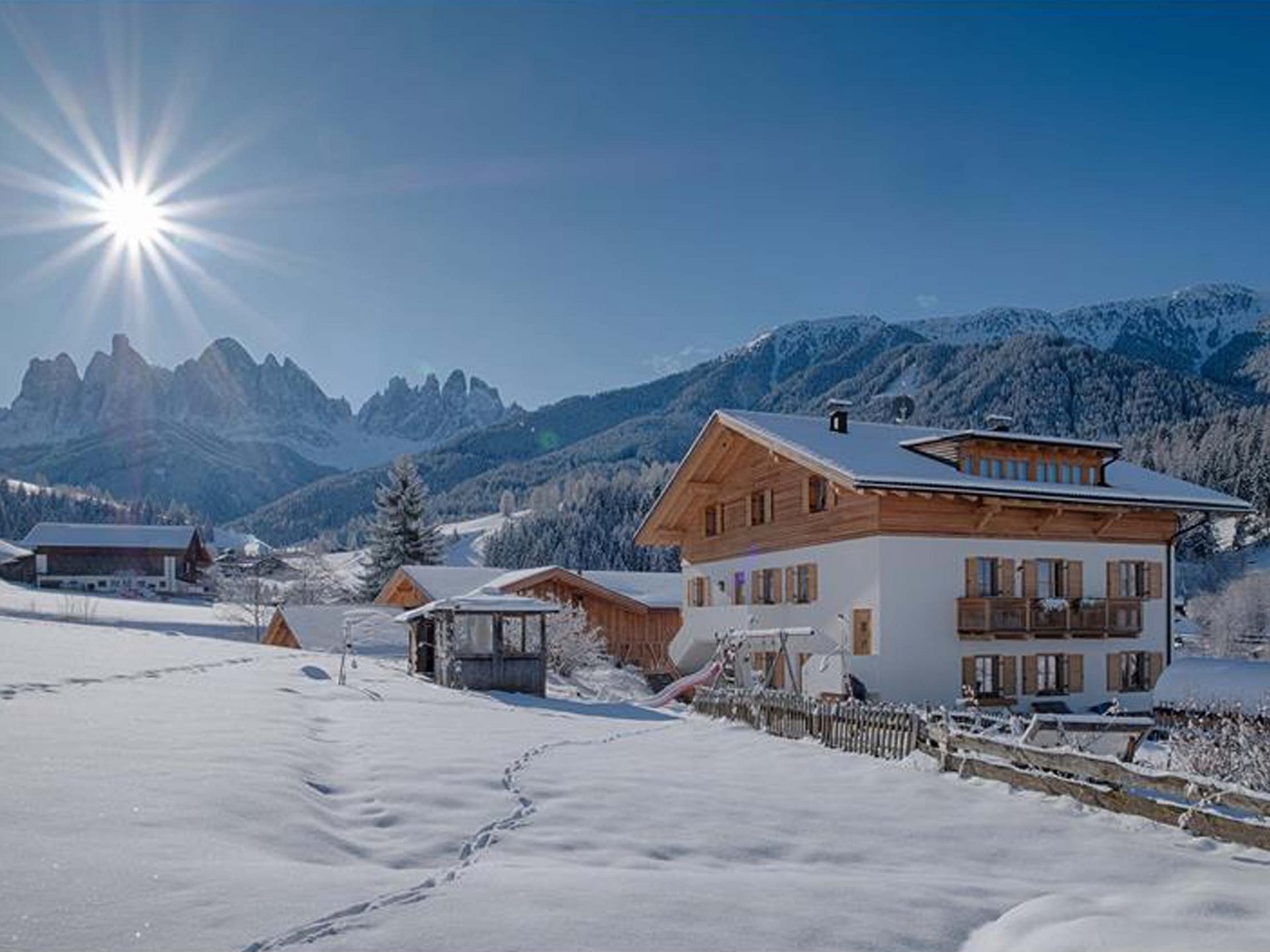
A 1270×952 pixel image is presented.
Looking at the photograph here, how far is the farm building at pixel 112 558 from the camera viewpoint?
91812 mm

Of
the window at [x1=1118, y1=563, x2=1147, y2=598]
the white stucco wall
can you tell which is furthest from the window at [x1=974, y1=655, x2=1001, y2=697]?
the window at [x1=1118, y1=563, x2=1147, y2=598]

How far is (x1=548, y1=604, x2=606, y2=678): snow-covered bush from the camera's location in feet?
115

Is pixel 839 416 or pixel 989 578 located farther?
pixel 839 416

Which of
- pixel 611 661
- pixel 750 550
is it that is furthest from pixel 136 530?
pixel 750 550

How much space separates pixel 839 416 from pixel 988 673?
28.0 ft

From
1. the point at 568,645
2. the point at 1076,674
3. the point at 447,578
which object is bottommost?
the point at 568,645

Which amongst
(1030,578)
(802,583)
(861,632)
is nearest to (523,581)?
(802,583)

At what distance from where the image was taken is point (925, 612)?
2600 centimetres

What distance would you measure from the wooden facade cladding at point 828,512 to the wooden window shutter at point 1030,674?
3291 mm

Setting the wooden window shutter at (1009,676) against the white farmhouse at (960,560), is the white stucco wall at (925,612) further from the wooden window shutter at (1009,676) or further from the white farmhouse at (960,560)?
the wooden window shutter at (1009,676)

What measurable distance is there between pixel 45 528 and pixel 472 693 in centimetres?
8405

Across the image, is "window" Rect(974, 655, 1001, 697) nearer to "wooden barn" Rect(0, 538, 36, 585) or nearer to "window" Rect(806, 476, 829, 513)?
"window" Rect(806, 476, 829, 513)

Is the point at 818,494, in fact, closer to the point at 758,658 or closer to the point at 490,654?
the point at 758,658

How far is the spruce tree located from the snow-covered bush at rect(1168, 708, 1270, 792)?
4629 cm
